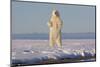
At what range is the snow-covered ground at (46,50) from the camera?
2968 millimetres

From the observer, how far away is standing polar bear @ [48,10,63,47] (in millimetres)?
3148

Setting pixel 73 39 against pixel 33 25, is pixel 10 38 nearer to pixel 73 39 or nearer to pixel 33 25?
pixel 33 25

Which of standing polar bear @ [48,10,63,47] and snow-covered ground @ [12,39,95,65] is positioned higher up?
standing polar bear @ [48,10,63,47]

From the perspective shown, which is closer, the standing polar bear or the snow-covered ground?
→ the snow-covered ground

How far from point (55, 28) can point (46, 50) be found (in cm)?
30

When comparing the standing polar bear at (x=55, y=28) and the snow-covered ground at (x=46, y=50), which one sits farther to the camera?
the standing polar bear at (x=55, y=28)

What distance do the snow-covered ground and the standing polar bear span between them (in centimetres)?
6

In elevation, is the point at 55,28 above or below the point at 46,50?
above

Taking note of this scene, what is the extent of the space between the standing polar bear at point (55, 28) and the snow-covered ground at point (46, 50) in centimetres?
6

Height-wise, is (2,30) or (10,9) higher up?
(10,9)

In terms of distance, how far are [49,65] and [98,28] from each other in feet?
2.81

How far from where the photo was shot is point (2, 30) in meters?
2.89

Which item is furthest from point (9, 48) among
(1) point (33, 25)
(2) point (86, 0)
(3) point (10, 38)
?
(2) point (86, 0)

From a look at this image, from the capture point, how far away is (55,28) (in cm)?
318
